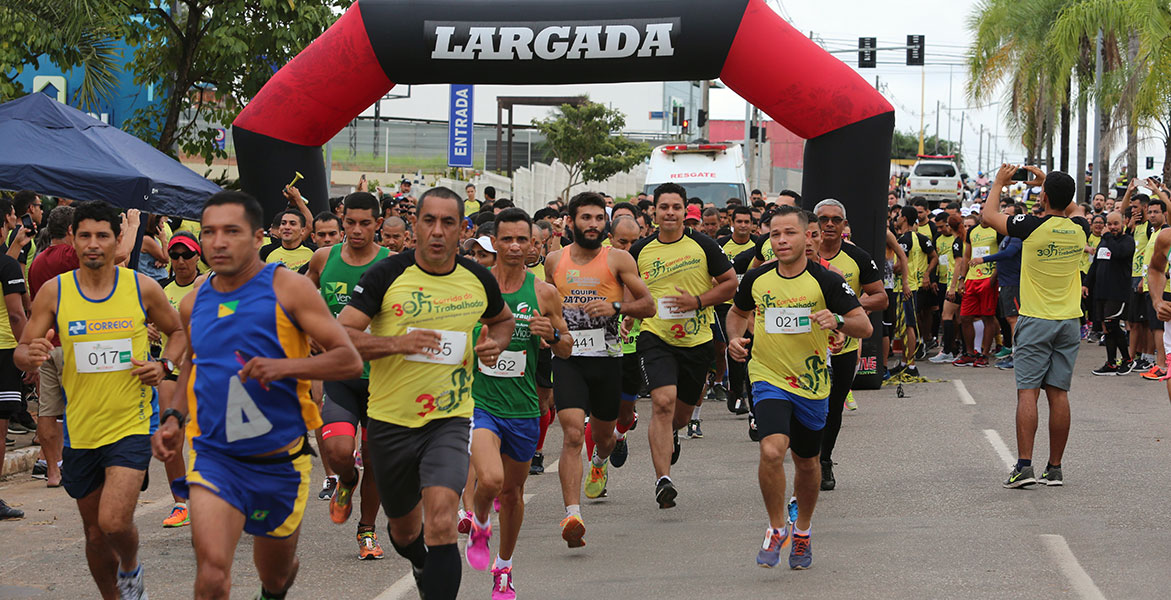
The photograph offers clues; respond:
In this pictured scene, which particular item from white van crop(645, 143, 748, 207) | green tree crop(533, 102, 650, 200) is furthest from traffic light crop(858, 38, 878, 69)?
white van crop(645, 143, 748, 207)

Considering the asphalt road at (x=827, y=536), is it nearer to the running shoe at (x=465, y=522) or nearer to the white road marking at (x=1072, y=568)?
the white road marking at (x=1072, y=568)

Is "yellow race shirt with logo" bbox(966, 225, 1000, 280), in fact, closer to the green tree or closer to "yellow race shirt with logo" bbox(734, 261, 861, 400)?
"yellow race shirt with logo" bbox(734, 261, 861, 400)

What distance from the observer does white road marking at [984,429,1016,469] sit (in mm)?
10836

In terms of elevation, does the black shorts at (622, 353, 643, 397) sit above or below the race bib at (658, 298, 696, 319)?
below

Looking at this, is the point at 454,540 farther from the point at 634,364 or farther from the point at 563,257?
the point at 634,364

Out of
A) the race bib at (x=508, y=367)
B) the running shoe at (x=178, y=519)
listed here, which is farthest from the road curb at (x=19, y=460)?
the race bib at (x=508, y=367)

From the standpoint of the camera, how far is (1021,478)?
961 centimetres

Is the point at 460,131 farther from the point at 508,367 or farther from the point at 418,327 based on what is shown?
the point at 418,327

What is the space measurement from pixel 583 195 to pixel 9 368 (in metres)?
4.23

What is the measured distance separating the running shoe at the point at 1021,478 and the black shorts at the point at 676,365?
2230 mm

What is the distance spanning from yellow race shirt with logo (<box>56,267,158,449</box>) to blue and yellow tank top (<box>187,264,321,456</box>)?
55.7 inches

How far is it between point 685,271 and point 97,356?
448 centimetres

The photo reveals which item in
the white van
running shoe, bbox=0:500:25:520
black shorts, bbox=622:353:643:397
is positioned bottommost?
running shoe, bbox=0:500:25:520

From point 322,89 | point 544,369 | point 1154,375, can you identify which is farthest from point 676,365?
point 1154,375
